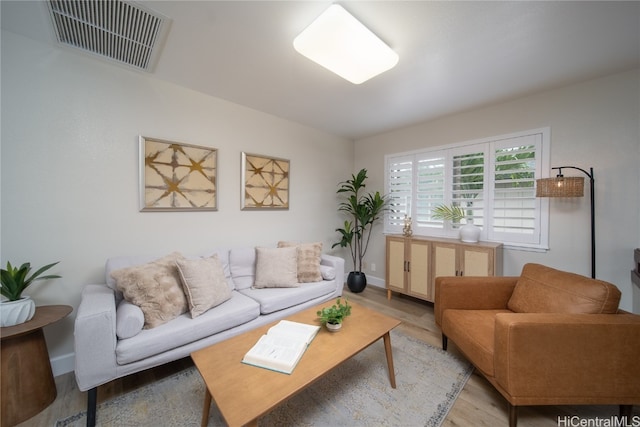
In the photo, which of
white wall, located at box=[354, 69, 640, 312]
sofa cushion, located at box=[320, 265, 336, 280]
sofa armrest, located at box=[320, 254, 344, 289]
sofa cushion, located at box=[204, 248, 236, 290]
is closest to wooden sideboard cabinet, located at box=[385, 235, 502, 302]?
white wall, located at box=[354, 69, 640, 312]

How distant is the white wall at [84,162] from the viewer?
65.0 inches

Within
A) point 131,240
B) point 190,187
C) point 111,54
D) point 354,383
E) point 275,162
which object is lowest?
point 354,383

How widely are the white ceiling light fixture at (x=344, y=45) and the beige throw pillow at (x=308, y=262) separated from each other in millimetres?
1794

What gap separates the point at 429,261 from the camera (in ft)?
9.41

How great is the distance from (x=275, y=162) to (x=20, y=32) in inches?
85.2

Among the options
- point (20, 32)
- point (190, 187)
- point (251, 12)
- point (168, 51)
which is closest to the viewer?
point (251, 12)

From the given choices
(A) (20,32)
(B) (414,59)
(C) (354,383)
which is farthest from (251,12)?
(C) (354,383)

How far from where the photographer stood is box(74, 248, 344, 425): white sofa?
1325 millimetres

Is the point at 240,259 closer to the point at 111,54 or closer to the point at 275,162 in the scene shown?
the point at 275,162

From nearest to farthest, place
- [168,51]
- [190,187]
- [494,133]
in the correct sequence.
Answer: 1. [168,51]
2. [190,187]
3. [494,133]

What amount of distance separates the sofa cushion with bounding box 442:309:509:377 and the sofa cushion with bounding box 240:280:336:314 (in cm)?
120

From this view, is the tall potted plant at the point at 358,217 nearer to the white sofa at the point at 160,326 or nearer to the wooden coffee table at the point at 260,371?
the white sofa at the point at 160,326

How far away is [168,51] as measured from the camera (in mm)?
1798

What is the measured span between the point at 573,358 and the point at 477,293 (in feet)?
2.39
